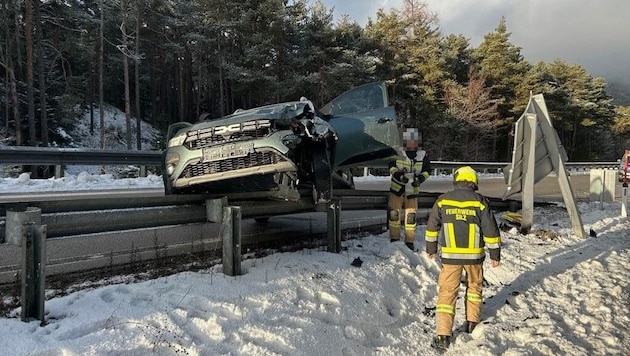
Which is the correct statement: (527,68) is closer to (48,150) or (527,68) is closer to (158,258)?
(48,150)

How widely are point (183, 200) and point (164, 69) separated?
4282 centimetres

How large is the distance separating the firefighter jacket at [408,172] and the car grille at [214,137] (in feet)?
8.65

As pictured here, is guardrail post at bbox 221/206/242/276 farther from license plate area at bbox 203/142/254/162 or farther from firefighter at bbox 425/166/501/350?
firefighter at bbox 425/166/501/350

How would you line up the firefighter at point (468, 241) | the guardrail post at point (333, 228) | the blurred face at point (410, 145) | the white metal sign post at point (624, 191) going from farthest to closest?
the white metal sign post at point (624, 191)
the blurred face at point (410, 145)
the guardrail post at point (333, 228)
the firefighter at point (468, 241)

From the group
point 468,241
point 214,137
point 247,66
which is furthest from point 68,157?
point 247,66

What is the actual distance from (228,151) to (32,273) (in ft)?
6.80

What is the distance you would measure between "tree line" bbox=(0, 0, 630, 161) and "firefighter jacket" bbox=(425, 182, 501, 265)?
2227 centimetres

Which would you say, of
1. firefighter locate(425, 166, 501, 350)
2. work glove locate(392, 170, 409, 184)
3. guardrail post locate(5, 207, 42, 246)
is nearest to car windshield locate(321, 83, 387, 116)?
work glove locate(392, 170, 409, 184)

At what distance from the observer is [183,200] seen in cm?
442

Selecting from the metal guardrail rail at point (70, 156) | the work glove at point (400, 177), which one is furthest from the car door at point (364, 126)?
the metal guardrail rail at point (70, 156)

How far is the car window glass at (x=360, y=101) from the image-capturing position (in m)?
6.59

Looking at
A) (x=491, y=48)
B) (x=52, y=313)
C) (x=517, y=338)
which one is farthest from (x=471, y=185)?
(x=491, y=48)

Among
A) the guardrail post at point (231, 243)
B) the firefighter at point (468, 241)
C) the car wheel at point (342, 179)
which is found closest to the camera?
the firefighter at point (468, 241)

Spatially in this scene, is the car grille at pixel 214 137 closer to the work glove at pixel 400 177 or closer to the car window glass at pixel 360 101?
the car window glass at pixel 360 101
